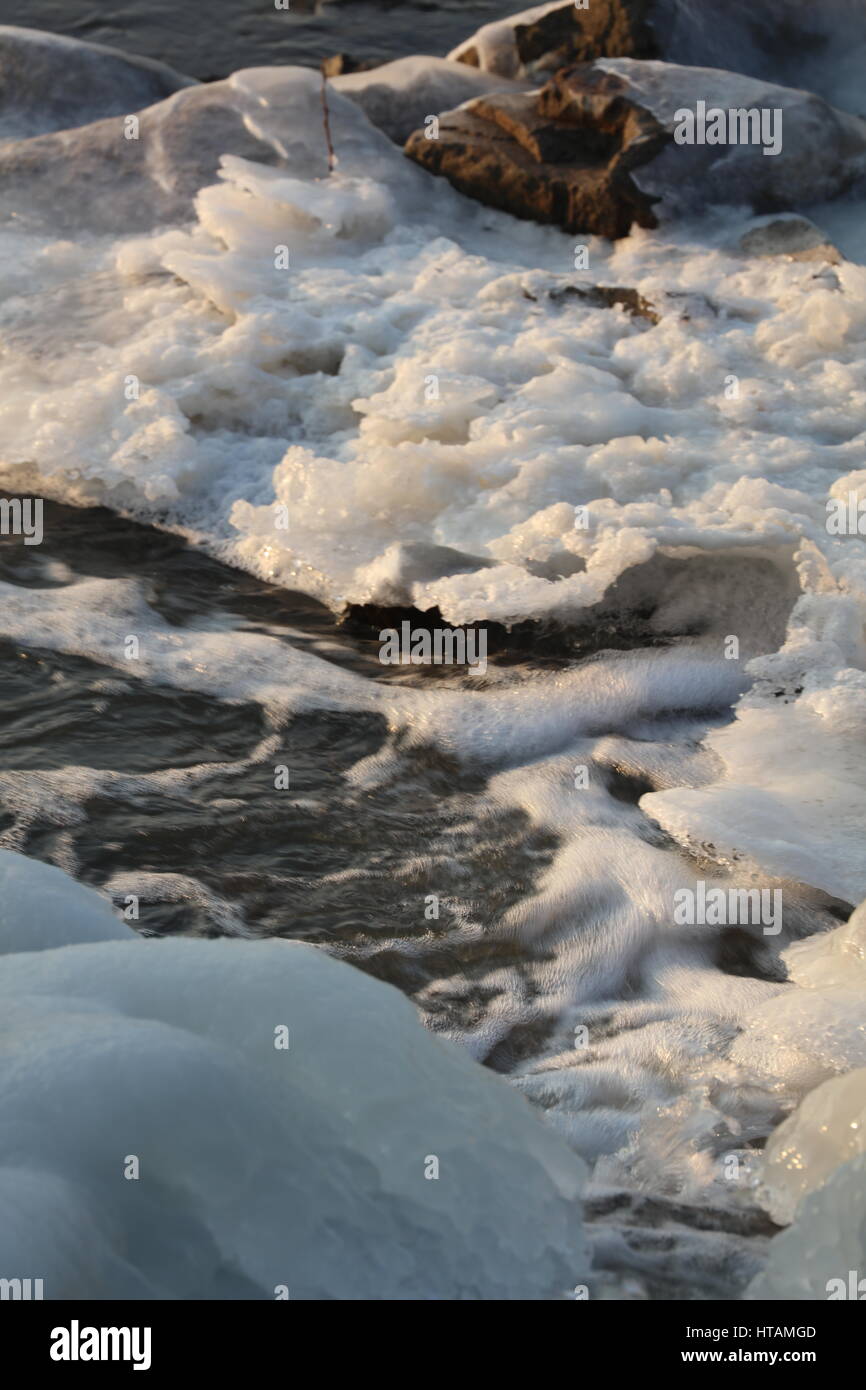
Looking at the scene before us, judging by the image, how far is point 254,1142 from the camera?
2141 mm

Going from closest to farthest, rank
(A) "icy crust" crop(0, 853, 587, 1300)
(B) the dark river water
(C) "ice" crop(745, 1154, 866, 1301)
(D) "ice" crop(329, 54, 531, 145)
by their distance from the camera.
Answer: (A) "icy crust" crop(0, 853, 587, 1300), (C) "ice" crop(745, 1154, 866, 1301), (D) "ice" crop(329, 54, 531, 145), (B) the dark river water

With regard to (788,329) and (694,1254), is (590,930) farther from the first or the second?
(788,329)

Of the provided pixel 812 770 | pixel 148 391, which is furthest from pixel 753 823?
pixel 148 391

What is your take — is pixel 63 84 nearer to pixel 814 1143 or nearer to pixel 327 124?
pixel 327 124

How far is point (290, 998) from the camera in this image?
241 cm

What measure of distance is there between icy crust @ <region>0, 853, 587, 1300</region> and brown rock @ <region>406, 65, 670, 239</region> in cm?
581

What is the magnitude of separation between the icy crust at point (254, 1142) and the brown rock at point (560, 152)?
5.81 metres

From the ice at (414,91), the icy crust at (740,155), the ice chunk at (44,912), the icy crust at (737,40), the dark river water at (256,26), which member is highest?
the dark river water at (256,26)

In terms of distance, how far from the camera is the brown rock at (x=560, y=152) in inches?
286

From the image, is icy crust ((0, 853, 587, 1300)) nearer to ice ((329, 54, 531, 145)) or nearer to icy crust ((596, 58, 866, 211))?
icy crust ((596, 58, 866, 211))

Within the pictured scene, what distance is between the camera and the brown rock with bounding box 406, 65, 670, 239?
286 inches

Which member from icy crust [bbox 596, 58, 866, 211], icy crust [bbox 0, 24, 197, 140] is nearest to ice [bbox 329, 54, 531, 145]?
icy crust [bbox 596, 58, 866, 211]

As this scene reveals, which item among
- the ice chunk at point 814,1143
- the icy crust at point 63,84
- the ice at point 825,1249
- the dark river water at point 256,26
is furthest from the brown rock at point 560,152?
the ice at point 825,1249

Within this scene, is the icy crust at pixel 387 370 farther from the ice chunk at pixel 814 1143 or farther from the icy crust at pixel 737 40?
the ice chunk at pixel 814 1143
